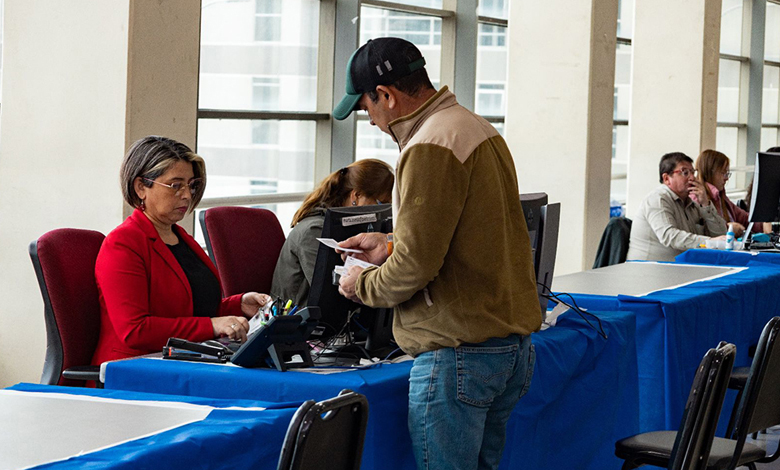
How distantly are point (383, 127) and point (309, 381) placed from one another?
1.87ft

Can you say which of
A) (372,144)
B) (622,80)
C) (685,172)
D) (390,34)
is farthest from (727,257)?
(622,80)

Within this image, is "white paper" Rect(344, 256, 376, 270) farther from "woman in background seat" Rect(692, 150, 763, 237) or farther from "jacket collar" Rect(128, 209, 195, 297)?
"woman in background seat" Rect(692, 150, 763, 237)

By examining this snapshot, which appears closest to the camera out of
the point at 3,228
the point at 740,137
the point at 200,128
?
the point at 3,228

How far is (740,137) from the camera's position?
11250mm

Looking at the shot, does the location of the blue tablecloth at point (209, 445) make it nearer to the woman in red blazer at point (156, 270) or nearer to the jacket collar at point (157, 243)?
the woman in red blazer at point (156, 270)

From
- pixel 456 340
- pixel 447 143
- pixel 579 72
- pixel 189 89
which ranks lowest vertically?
pixel 456 340

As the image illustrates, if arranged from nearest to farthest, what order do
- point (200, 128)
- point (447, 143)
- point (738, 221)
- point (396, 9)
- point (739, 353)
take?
1. point (447, 143)
2. point (739, 353)
3. point (200, 128)
4. point (396, 9)
5. point (738, 221)

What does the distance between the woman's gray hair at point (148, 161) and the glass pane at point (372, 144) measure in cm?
333

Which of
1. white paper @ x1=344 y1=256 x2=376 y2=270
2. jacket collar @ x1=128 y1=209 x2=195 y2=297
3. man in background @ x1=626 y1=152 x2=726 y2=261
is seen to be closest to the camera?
white paper @ x1=344 y1=256 x2=376 y2=270

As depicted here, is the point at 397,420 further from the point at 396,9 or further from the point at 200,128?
the point at 396,9

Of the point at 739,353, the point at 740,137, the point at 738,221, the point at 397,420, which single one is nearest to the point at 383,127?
the point at 397,420

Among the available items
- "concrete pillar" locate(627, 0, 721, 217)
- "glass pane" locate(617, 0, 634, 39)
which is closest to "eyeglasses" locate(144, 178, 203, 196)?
"concrete pillar" locate(627, 0, 721, 217)

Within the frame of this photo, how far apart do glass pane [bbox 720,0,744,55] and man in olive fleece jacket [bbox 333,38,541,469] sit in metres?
9.68

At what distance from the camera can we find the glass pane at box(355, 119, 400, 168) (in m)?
6.04
